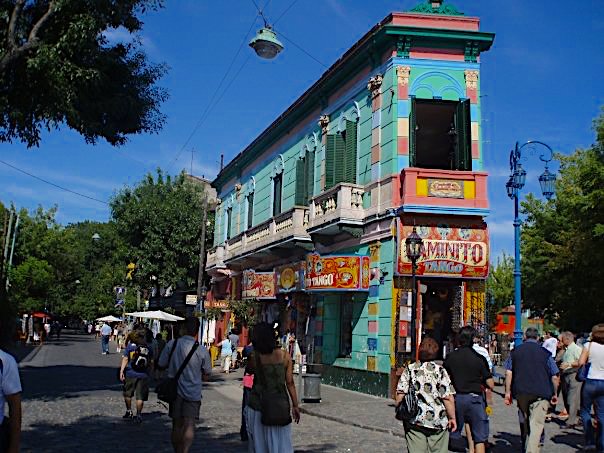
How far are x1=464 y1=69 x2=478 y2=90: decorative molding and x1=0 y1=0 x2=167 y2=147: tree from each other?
8.04 m

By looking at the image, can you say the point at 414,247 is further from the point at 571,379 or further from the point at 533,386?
the point at 533,386

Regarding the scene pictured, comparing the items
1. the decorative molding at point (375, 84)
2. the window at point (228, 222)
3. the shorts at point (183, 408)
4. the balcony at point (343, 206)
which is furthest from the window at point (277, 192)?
the shorts at point (183, 408)

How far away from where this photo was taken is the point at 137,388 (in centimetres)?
1155

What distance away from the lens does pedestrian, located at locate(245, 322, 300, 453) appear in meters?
5.65

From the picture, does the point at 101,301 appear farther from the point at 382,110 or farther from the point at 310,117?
the point at 382,110

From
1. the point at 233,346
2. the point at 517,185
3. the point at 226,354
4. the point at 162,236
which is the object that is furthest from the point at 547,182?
the point at 162,236

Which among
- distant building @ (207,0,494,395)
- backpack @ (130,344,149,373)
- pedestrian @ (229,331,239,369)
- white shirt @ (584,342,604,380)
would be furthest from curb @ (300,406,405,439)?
pedestrian @ (229,331,239,369)

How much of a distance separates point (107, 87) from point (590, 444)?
11.0 m

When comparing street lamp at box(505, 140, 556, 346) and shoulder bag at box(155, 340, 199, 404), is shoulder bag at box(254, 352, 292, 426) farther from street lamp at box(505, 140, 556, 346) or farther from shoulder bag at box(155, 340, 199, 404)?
street lamp at box(505, 140, 556, 346)

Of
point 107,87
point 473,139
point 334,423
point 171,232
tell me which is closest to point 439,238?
point 473,139

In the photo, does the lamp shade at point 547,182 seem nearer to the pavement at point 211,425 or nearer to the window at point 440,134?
the window at point 440,134

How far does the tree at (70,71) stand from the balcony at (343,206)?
6.05 metres

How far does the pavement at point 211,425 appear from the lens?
31.3ft

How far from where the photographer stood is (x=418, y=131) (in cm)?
1811
